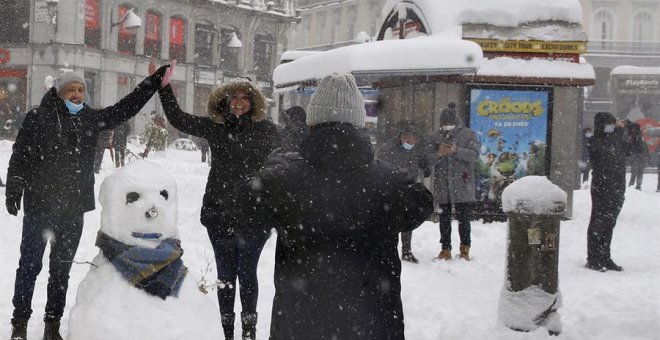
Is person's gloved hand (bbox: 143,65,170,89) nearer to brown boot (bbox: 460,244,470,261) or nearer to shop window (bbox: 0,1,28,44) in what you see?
brown boot (bbox: 460,244,470,261)

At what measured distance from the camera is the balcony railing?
4516 centimetres

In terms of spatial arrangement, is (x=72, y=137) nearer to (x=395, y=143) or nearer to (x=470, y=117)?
(x=395, y=143)

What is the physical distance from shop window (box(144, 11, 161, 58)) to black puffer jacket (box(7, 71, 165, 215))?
31.3 metres

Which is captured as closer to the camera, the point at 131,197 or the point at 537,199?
the point at 131,197

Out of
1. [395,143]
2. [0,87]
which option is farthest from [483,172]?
[0,87]

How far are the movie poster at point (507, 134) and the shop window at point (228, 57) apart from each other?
28.7m

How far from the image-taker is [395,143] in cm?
889

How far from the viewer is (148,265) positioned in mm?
4074

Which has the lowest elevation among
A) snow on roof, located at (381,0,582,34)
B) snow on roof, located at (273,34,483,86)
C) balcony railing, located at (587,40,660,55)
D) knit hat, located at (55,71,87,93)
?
knit hat, located at (55,71,87,93)

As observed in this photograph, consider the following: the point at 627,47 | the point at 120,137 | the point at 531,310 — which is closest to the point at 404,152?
the point at 531,310

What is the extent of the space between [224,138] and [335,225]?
2.11 metres

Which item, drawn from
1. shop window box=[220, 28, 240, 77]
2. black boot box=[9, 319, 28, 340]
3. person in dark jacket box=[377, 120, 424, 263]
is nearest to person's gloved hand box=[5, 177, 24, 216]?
black boot box=[9, 319, 28, 340]

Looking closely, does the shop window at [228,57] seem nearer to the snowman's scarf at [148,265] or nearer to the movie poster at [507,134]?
the movie poster at [507,134]

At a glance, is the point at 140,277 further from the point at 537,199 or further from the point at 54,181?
the point at 537,199
